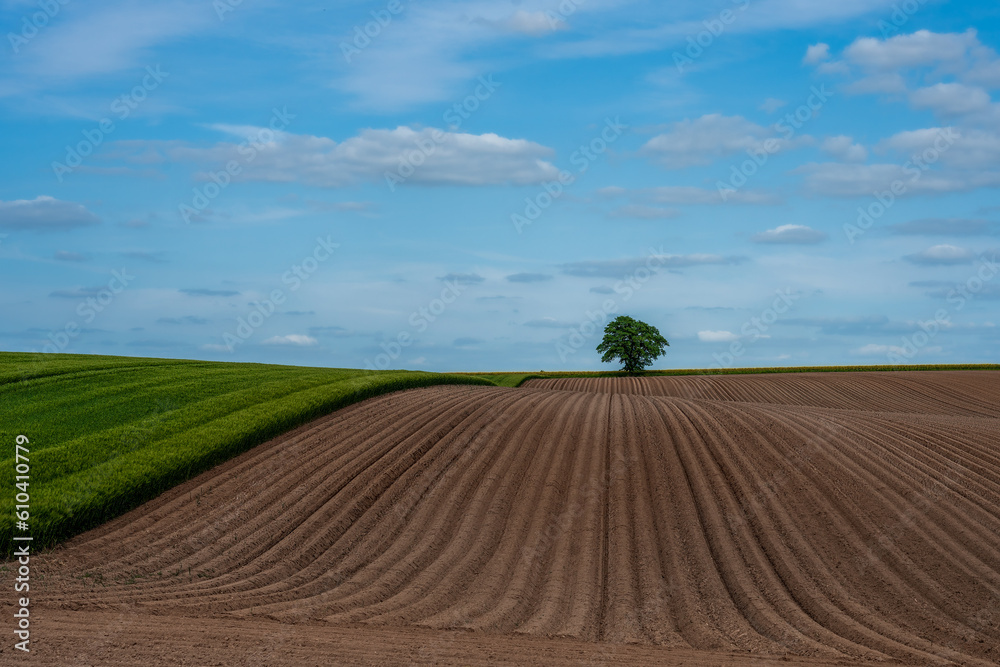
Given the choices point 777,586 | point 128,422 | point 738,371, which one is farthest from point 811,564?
point 738,371

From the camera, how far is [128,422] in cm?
2034

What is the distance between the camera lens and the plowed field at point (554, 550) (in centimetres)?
1030

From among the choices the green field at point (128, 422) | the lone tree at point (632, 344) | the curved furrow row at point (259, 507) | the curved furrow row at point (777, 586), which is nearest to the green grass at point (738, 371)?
the lone tree at point (632, 344)

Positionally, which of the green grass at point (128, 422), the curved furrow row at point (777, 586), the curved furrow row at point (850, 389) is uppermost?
the curved furrow row at point (850, 389)

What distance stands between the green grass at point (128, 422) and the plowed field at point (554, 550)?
0.51 meters

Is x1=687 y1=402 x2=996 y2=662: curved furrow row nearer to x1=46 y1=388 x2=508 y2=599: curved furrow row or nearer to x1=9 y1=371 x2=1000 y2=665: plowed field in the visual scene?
x1=9 y1=371 x2=1000 y2=665: plowed field

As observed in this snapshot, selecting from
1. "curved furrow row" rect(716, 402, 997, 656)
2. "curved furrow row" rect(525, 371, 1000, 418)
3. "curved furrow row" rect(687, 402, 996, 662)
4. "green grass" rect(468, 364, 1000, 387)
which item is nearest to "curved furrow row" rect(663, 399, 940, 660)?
"curved furrow row" rect(687, 402, 996, 662)

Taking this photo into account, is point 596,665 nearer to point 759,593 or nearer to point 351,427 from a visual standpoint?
point 759,593

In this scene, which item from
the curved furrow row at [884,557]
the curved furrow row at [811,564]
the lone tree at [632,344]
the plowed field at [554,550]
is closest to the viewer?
the plowed field at [554,550]

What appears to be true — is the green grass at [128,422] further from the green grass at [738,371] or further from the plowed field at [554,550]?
the green grass at [738,371]

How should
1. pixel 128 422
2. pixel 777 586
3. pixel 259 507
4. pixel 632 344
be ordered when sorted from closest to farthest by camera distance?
1. pixel 777 586
2. pixel 259 507
3. pixel 128 422
4. pixel 632 344

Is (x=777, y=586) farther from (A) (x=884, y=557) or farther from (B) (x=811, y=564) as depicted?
(A) (x=884, y=557)

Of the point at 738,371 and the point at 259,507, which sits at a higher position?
A: the point at 738,371

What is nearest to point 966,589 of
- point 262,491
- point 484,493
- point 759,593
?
point 759,593
